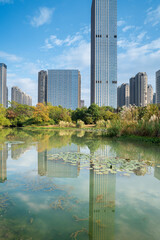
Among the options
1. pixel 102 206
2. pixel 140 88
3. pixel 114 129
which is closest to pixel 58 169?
pixel 102 206

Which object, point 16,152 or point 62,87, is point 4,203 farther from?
point 62,87

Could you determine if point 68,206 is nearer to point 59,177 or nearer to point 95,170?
point 59,177

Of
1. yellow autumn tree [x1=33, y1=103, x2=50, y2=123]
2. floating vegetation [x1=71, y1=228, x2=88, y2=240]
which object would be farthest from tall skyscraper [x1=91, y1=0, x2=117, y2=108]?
floating vegetation [x1=71, y1=228, x2=88, y2=240]

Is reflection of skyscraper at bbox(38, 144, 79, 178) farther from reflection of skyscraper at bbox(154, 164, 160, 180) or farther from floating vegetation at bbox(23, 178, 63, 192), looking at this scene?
reflection of skyscraper at bbox(154, 164, 160, 180)

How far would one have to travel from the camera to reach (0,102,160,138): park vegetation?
35.9ft

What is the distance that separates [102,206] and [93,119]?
34.7 m

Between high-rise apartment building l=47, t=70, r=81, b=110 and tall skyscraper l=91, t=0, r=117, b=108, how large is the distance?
3260 centimetres

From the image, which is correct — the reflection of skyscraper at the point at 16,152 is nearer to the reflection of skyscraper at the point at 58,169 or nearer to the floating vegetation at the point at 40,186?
the reflection of skyscraper at the point at 58,169

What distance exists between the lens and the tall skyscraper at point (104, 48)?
8912 centimetres

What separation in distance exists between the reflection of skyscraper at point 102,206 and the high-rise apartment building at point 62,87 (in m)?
117

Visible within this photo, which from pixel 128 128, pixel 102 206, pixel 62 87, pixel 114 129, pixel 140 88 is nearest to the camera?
pixel 102 206

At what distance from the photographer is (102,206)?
7.95 feet

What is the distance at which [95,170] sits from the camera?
4016mm

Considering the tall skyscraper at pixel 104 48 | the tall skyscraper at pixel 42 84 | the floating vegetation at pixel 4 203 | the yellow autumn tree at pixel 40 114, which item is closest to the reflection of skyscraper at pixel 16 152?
the floating vegetation at pixel 4 203
